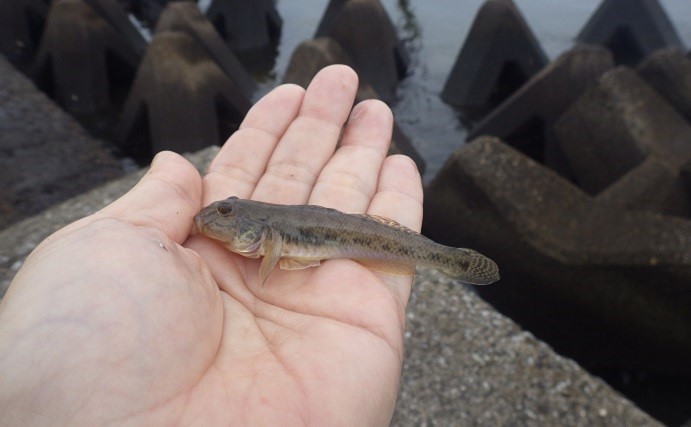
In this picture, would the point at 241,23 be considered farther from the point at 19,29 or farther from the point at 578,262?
the point at 578,262

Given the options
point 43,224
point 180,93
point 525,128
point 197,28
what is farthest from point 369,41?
point 43,224

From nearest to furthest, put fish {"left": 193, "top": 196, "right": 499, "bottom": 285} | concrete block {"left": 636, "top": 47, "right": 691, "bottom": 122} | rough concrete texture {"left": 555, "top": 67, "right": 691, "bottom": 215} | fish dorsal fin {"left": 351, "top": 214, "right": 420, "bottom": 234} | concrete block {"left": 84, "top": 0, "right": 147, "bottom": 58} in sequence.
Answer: fish {"left": 193, "top": 196, "right": 499, "bottom": 285}
fish dorsal fin {"left": 351, "top": 214, "right": 420, "bottom": 234}
rough concrete texture {"left": 555, "top": 67, "right": 691, "bottom": 215}
concrete block {"left": 636, "top": 47, "right": 691, "bottom": 122}
concrete block {"left": 84, "top": 0, "right": 147, "bottom": 58}

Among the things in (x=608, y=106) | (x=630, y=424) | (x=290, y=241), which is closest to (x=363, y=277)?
(x=290, y=241)

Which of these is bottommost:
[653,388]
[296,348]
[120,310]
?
[653,388]

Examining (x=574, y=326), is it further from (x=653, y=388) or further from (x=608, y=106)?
(x=608, y=106)

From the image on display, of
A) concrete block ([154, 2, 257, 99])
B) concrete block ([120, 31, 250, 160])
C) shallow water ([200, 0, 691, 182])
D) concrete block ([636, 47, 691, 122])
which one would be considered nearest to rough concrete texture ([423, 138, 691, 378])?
concrete block ([636, 47, 691, 122])

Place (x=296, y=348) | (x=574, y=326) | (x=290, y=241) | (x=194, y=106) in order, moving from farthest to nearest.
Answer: (x=194, y=106), (x=574, y=326), (x=290, y=241), (x=296, y=348)

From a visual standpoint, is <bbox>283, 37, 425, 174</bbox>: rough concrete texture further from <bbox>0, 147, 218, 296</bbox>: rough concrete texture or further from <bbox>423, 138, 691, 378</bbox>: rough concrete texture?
<bbox>0, 147, 218, 296</bbox>: rough concrete texture
